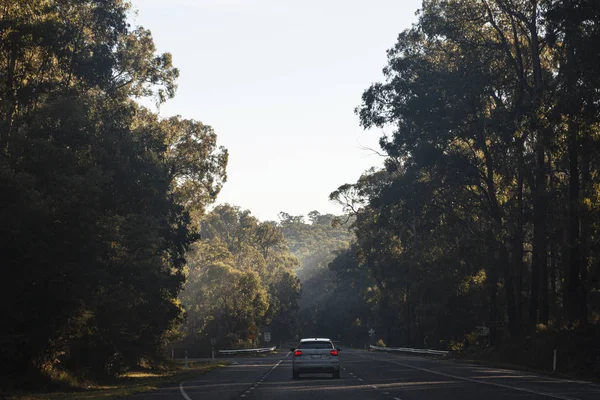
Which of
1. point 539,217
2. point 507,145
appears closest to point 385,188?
point 507,145

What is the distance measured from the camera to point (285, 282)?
155 metres

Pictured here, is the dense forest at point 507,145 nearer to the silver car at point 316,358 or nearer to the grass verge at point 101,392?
the silver car at point 316,358

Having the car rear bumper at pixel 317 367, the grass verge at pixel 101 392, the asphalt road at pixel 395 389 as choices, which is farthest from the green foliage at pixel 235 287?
the asphalt road at pixel 395 389

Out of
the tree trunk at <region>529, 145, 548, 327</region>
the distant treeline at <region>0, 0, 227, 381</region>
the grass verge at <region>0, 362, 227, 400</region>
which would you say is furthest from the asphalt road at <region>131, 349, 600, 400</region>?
the tree trunk at <region>529, 145, 548, 327</region>

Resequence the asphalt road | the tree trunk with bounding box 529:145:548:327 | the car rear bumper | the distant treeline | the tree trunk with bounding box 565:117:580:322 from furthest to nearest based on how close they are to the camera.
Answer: the tree trunk with bounding box 529:145:548:327 → the tree trunk with bounding box 565:117:580:322 → the car rear bumper → the distant treeline → the asphalt road

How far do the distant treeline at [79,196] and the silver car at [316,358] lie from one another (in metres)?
7.56

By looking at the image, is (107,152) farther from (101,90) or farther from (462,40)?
(462,40)

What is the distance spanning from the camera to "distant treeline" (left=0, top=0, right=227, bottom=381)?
2839cm

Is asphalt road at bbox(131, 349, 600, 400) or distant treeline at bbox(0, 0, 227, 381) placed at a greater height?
distant treeline at bbox(0, 0, 227, 381)

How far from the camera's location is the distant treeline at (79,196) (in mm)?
28391

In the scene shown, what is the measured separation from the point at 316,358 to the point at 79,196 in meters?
12.0

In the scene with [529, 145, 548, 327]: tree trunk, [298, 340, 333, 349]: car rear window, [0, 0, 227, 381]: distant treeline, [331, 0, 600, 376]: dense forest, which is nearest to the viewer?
[0, 0, 227, 381]: distant treeline

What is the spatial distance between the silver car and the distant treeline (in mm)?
7563

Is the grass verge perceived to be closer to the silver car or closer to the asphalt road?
the asphalt road
